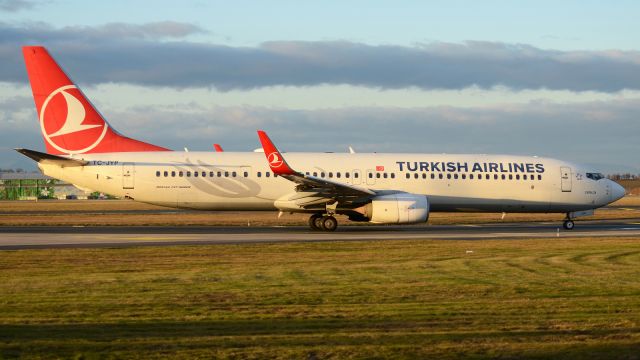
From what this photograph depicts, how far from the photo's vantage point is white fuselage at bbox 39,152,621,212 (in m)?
34.4

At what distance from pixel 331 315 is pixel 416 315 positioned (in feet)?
4.05

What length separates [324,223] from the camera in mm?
33719

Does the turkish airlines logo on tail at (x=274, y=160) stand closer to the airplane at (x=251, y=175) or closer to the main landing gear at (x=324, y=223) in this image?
the airplane at (x=251, y=175)

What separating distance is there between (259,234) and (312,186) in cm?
346

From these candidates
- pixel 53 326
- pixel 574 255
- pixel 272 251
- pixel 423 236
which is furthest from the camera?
pixel 423 236

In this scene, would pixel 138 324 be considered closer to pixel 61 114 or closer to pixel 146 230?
pixel 146 230

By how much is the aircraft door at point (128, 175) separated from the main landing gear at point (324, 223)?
7.67m

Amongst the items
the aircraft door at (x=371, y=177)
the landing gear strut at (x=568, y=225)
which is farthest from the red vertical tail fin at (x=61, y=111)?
the landing gear strut at (x=568, y=225)

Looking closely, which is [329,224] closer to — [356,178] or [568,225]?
[356,178]

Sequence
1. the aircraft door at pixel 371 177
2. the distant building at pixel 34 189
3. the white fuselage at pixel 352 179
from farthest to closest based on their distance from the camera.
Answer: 1. the distant building at pixel 34 189
2. the aircraft door at pixel 371 177
3. the white fuselage at pixel 352 179

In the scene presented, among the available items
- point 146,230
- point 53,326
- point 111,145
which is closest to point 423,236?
point 146,230

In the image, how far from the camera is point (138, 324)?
1111cm

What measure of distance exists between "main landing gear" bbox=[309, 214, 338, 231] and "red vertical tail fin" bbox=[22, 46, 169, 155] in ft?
28.9

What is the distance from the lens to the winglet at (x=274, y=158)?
31.6 m
